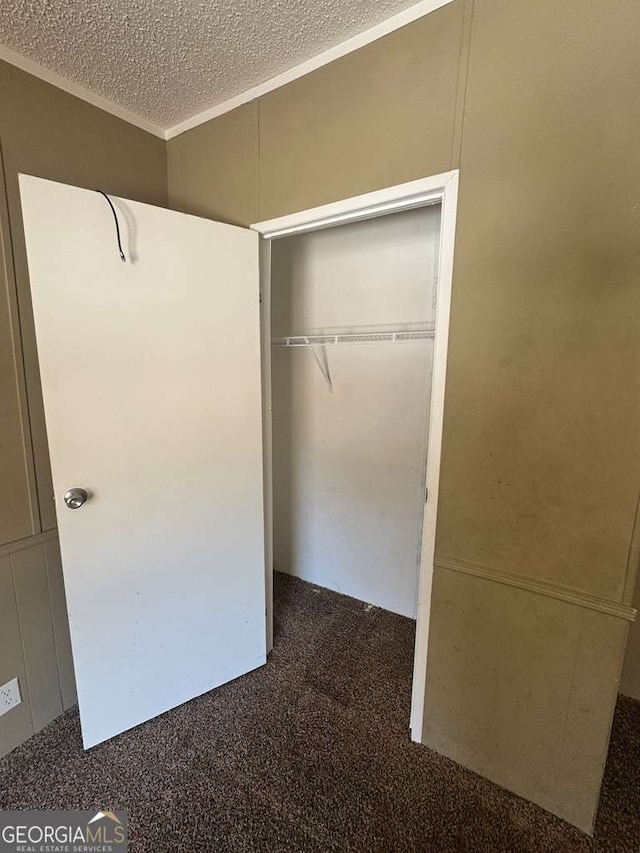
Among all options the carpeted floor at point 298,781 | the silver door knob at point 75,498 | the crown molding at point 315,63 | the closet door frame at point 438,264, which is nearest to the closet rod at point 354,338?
the closet door frame at point 438,264

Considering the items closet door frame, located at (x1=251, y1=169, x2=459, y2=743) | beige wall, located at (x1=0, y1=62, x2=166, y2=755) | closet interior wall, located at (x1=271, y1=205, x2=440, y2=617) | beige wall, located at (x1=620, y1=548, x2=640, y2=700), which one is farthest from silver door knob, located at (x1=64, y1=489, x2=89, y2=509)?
beige wall, located at (x1=620, y1=548, x2=640, y2=700)

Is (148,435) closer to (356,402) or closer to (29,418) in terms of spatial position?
(29,418)

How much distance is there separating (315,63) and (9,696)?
2.58 metres

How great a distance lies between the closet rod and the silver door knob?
1.44 metres

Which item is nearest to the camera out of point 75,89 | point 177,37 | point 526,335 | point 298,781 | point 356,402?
point 526,335

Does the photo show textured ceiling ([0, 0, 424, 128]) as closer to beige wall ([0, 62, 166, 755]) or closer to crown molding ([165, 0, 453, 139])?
crown molding ([165, 0, 453, 139])

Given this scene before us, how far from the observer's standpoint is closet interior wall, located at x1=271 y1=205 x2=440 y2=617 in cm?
208

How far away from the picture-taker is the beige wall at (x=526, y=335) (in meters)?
1.02

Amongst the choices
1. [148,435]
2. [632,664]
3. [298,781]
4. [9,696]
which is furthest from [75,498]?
[632,664]

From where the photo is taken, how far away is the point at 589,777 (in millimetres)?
1203

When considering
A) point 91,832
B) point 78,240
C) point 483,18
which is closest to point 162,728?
point 91,832

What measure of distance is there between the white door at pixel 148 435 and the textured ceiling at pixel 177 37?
0.49 meters

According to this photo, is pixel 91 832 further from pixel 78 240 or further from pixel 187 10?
pixel 187 10

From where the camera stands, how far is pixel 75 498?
4.42 ft
